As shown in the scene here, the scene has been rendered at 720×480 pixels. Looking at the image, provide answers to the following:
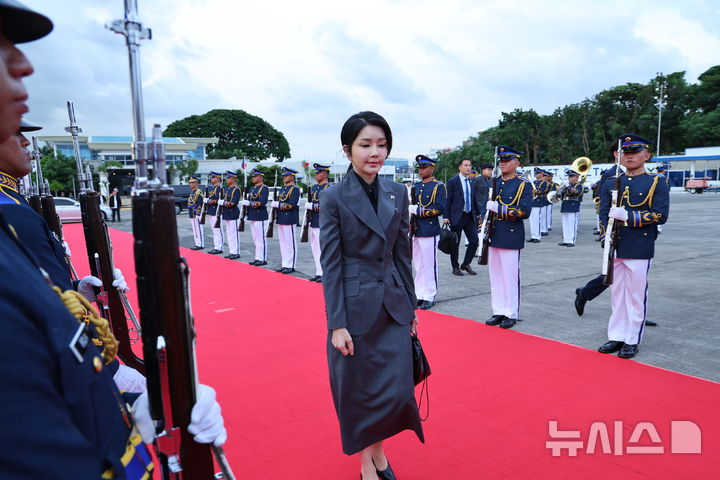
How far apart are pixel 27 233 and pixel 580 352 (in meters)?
4.01

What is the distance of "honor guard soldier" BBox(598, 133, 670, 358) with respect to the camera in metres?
4.00

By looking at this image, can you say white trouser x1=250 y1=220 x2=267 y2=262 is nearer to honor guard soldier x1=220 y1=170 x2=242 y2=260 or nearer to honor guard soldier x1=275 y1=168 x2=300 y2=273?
honor guard soldier x1=275 y1=168 x2=300 y2=273

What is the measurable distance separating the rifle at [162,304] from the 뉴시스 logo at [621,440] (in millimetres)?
2179

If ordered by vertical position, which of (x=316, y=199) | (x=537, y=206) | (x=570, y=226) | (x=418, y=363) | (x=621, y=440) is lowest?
(x=621, y=440)

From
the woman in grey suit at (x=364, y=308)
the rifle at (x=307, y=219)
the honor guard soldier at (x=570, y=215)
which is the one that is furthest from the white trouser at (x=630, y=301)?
the honor guard soldier at (x=570, y=215)

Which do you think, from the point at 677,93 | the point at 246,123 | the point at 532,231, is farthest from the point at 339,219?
the point at 246,123

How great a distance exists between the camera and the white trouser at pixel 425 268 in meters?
5.93

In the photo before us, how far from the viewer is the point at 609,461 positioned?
256 cm

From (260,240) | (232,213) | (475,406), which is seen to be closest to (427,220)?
(475,406)

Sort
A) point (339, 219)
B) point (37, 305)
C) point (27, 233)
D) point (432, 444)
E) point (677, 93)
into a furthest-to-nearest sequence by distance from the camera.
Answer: point (677, 93), point (432, 444), point (339, 219), point (27, 233), point (37, 305)

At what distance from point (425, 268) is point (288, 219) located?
3717mm

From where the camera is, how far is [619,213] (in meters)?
4.05

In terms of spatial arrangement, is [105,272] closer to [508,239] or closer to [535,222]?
[508,239]

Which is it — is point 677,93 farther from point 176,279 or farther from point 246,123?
point 176,279
